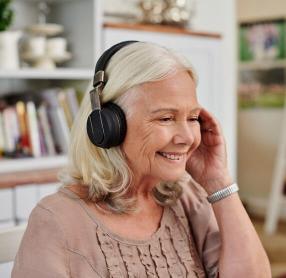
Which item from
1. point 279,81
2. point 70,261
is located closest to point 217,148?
point 70,261

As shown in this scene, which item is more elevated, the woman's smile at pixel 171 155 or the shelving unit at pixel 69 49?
the shelving unit at pixel 69 49

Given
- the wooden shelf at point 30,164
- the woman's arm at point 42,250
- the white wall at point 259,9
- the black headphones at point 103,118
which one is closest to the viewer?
the woman's arm at point 42,250

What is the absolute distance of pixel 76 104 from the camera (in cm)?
320

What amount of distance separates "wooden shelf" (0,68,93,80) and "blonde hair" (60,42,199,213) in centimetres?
174

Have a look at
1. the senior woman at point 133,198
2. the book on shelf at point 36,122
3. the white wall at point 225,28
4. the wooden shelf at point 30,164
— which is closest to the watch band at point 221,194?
the senior woman at point 133,198

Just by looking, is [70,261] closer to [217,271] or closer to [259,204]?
[217,271]

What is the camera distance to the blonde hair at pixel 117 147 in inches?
47.0

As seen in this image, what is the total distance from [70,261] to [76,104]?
212 cm

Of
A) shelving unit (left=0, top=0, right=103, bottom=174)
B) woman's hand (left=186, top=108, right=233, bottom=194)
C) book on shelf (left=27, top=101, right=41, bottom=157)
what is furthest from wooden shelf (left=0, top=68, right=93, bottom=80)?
woman's hand (left=186, top=108, right=233, bottom=194)

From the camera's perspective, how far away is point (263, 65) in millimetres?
5605

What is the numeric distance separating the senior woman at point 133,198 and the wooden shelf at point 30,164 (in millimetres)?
1668

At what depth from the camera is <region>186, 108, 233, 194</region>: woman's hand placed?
1416mm

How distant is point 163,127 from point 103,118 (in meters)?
0.12

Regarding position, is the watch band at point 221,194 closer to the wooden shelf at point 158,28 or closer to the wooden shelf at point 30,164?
the wooden shelf at point 30,164
